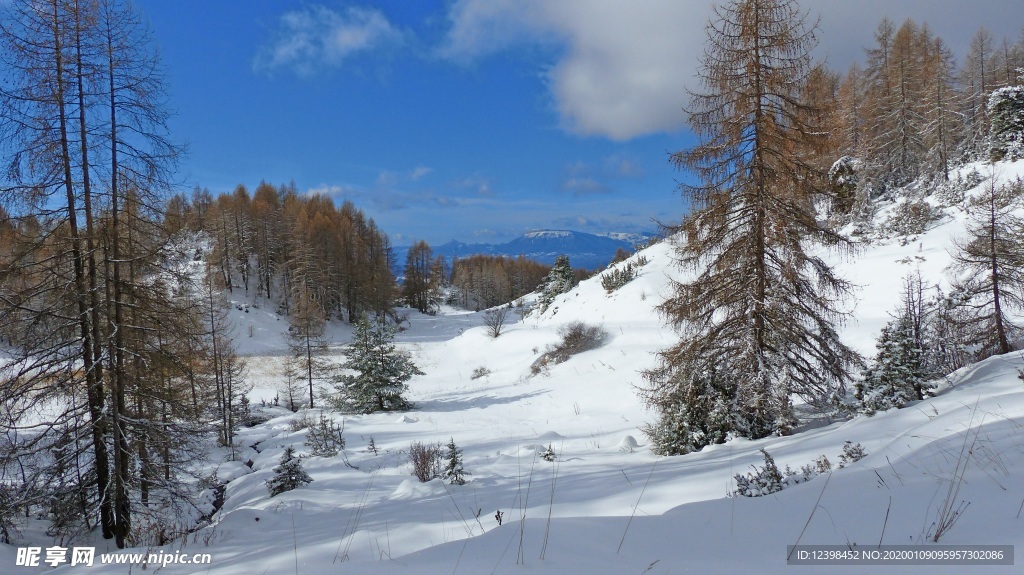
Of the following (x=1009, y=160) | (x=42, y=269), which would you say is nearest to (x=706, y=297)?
(x=42, y=269)

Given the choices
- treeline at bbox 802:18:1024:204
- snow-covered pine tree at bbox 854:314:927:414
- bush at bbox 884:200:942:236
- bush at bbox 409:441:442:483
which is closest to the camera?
snow-covered pine tree at bbox 854:314:927:414

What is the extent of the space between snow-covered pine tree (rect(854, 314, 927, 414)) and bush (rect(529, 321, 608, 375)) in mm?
13710

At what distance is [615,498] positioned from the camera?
527 cm

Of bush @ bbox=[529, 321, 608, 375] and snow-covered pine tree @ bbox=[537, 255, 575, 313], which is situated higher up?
snow-covered pine tree @ bbox=[537, 255, 575, 313]

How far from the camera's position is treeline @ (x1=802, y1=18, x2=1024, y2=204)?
1032 inches

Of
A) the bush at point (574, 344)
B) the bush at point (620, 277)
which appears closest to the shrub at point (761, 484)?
the bush at point (574, 344)

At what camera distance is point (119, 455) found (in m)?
6.93

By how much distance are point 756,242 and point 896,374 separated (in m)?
3.34

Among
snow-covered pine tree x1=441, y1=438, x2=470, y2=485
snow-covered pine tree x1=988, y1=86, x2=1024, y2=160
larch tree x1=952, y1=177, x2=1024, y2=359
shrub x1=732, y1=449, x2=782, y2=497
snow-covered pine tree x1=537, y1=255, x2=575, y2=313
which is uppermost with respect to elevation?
snow-covered pine tree x1=988, y1=86, x2=1024, y2=160

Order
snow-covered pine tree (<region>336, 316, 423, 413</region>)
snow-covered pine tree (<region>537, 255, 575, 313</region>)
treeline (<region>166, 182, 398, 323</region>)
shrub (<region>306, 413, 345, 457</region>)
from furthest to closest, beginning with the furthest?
snow-covered pine tree (<region>537, 255, 575, 313</region>), treeline (<region>166, 182, 398, 323</region>), snow-covered pine tree (<region>336, 316, 423, 413</region>), shrub (<region>306, 413, 345, 457</region>)

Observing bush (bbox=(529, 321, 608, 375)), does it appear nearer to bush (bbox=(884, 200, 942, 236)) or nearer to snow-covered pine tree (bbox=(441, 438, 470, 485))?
snow-covered pine tree (bbox=(441, 438, 470, 485))

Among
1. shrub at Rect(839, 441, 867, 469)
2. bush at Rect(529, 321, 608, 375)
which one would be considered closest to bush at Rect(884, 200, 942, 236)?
bush at Rect(529, 321, 608, 375)

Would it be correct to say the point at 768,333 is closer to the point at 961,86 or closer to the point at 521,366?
the point at 521,366

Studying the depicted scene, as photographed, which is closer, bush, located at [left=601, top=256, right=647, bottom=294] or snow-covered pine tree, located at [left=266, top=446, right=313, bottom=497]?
snow-covered pine tree, located at [left=266, top=446, right=313, bottom=497]
